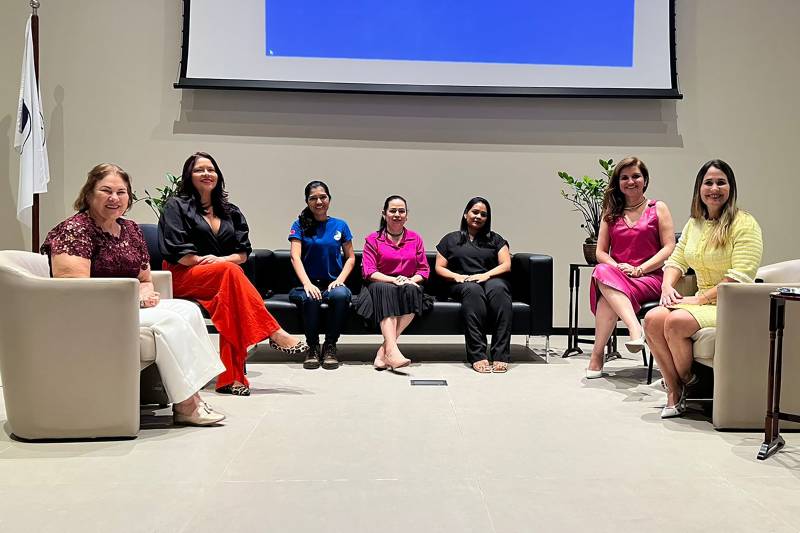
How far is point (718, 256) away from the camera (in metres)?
3.18

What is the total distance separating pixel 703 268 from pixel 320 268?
227 centimetres

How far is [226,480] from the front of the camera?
2162mm

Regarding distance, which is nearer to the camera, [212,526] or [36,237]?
[212,526]

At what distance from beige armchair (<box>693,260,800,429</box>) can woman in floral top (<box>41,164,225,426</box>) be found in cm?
204

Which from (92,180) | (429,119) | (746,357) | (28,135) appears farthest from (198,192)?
(746,357)

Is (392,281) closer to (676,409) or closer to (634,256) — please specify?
(634,256)

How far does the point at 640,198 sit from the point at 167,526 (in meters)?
3.28

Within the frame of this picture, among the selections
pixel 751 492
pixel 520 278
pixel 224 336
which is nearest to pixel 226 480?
pixel 224 336

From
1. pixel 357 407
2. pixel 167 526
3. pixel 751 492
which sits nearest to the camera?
pixel 167 526

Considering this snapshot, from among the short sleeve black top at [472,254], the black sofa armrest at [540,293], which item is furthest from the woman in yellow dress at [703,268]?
the short sleeve black top at [472,254]

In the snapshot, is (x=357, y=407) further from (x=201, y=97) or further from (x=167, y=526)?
(x=201, y=97)

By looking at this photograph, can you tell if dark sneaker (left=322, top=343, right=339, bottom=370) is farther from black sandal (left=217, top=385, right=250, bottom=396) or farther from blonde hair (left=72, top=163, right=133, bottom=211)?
blonde hair (left=72, top=163, right=133, bottom=211)

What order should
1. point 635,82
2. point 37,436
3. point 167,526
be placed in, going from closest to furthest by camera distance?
point 167,526 < point 37,436 < point 635,82

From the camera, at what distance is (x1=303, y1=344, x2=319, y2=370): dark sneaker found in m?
4.09
